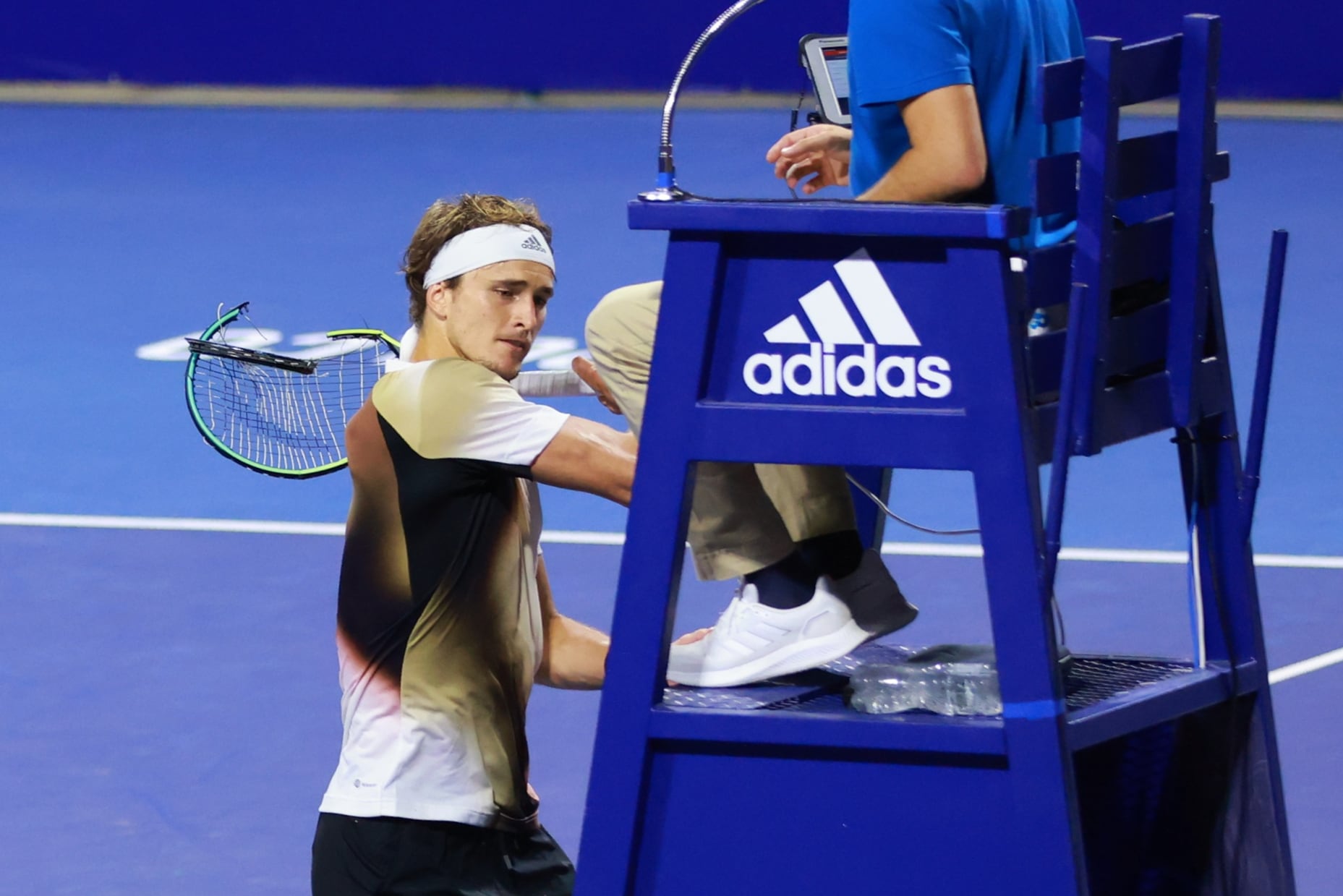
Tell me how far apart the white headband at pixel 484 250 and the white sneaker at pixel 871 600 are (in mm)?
783

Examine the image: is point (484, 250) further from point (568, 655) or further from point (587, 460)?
point (568, 655)

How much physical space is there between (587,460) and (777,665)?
1.77ft

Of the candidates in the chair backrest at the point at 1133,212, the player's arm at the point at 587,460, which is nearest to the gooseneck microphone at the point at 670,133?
the chair backrest at the point at 1133,212

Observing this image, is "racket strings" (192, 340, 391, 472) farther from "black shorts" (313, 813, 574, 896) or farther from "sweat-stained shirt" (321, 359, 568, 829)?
"black shorts" (313, 813, 574, 896)

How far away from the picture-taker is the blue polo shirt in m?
2.99

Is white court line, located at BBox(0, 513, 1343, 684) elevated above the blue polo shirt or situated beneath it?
elevated above

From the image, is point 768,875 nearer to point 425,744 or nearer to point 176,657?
point 425,744

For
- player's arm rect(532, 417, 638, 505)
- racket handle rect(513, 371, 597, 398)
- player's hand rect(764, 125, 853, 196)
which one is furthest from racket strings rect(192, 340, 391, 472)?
player's hand rect(764, 125, 853, 196)

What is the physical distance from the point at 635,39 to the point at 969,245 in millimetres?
14445

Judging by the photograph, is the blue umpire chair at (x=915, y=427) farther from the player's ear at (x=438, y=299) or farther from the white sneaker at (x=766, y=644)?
the player's ear at (x=438, y=299)

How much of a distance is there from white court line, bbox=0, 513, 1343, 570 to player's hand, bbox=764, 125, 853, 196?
3.47m

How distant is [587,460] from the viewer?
3359mm

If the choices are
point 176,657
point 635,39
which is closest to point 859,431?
point 176,657

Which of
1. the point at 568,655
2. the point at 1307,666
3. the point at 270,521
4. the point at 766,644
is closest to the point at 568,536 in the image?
the point at 270,521
